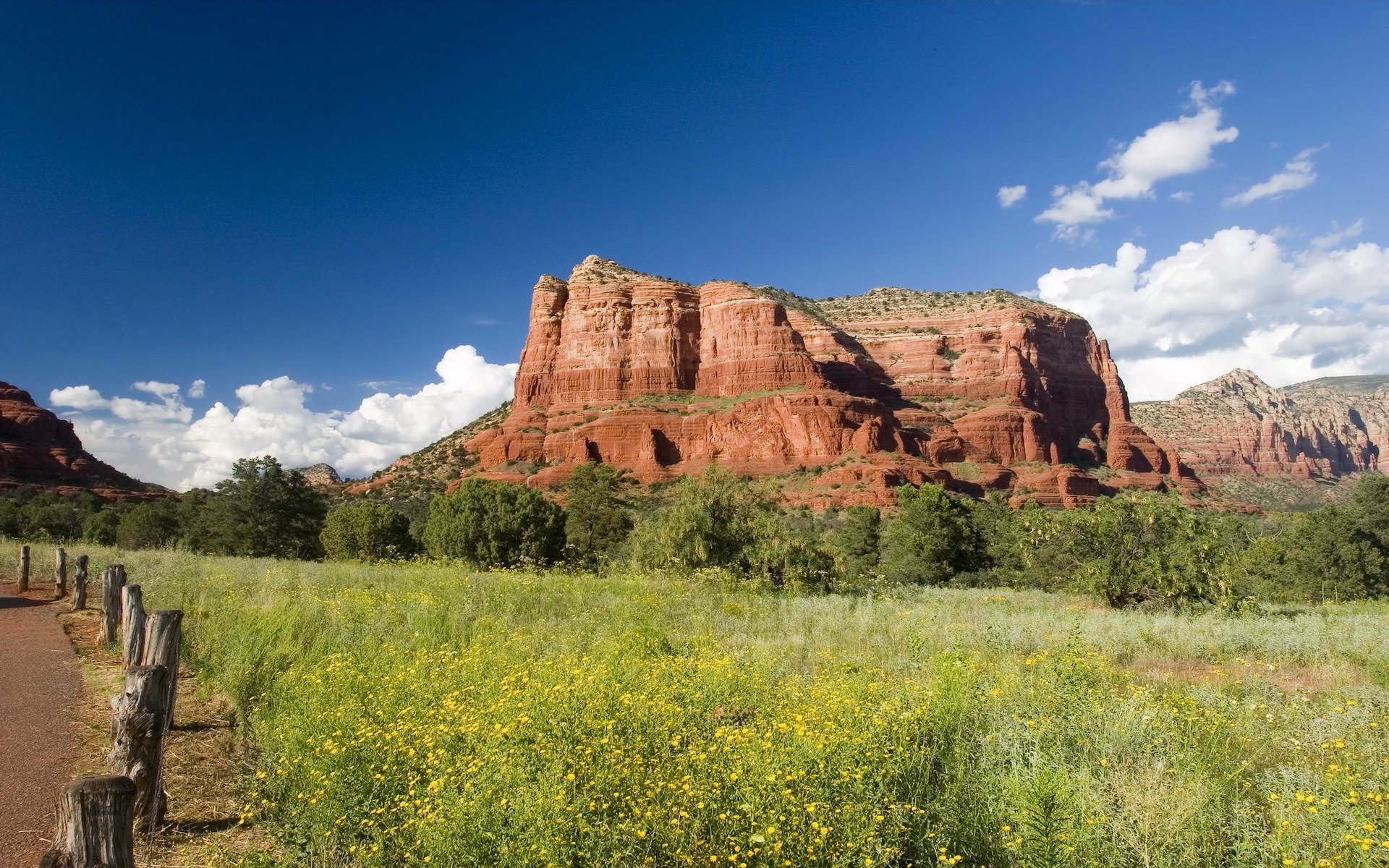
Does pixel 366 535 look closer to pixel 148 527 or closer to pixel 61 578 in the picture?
pixel 148 527

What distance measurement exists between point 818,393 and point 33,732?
79370 mm

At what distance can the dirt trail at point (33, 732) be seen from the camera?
518 cm

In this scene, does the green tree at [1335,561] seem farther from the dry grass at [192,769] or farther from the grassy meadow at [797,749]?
the dry grass at [192,769]

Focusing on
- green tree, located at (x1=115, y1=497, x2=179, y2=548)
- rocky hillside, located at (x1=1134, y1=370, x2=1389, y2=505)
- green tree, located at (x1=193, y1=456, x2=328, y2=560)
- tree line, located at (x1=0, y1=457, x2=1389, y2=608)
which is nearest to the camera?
tree line, located at (x1=0, y1=457, x2=1389, y2=608)

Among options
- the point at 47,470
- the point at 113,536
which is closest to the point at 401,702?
the point at 113,536

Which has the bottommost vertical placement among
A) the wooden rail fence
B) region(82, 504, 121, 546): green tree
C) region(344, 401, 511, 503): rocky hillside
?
the wooden rail fence

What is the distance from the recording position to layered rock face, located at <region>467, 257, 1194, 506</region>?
80938 mm

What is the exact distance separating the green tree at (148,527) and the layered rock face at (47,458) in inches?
1385

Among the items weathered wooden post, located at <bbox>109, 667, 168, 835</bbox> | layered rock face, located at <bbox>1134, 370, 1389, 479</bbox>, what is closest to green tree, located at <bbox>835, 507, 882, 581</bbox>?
weathered wooden post, located at <bbox>109, 667, 168, 835</bbox>

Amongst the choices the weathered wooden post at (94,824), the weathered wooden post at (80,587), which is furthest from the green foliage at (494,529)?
the weathered wooden post at (94,824)

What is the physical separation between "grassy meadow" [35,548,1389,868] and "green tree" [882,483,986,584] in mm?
21741

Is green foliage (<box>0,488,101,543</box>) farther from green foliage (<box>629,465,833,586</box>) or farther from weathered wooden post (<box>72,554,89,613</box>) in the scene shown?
green foliage (<box>629,465,833,586</box>)

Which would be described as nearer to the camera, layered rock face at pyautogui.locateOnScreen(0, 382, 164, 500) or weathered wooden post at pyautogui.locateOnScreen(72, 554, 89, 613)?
weathered wooden post at pyautogui.locateOnScreen(72, 554, 89, 613)

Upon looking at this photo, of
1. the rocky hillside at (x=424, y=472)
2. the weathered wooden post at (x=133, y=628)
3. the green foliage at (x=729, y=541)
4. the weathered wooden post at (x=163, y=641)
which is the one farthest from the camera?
the rocky hillside at (x=424, y=472)
